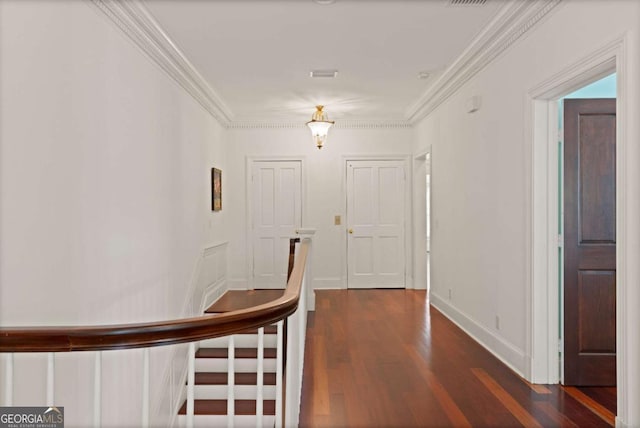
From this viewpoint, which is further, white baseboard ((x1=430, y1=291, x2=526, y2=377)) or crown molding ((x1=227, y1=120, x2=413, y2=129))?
crown molding ((x1=227, y1=120, x2=413, y2=129))

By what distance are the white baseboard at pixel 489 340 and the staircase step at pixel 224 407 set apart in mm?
2025

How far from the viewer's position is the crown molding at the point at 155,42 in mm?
2982

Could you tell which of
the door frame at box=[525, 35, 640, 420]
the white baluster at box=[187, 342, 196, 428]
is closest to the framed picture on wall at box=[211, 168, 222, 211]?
the door frame at box=[525, 35, 640, 420]

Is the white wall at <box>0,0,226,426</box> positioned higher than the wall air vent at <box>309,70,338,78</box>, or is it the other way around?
the wall air vent at <box>309,70,338,78</box>

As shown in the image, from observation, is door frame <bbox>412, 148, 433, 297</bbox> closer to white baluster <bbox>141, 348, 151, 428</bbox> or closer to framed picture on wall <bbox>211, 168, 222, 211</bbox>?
framed picture on wall <bbox>211, 168, 222, 211</bbox>

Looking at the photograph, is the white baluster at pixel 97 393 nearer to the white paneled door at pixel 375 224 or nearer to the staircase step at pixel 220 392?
the staircase step at pixel 220 392

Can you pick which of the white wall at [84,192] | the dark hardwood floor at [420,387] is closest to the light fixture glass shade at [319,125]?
the white wall at [84,192]

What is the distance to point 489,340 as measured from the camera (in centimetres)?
395

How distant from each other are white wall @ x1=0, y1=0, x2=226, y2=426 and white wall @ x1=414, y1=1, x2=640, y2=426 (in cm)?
304

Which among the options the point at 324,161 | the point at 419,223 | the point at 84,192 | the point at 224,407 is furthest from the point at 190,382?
the point at 419,223

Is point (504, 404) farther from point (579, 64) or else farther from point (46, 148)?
point (46, 148)

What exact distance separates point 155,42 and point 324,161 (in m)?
3.95

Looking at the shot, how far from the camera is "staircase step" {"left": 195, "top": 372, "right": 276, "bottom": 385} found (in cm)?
408

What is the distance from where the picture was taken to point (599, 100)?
10.3ft
